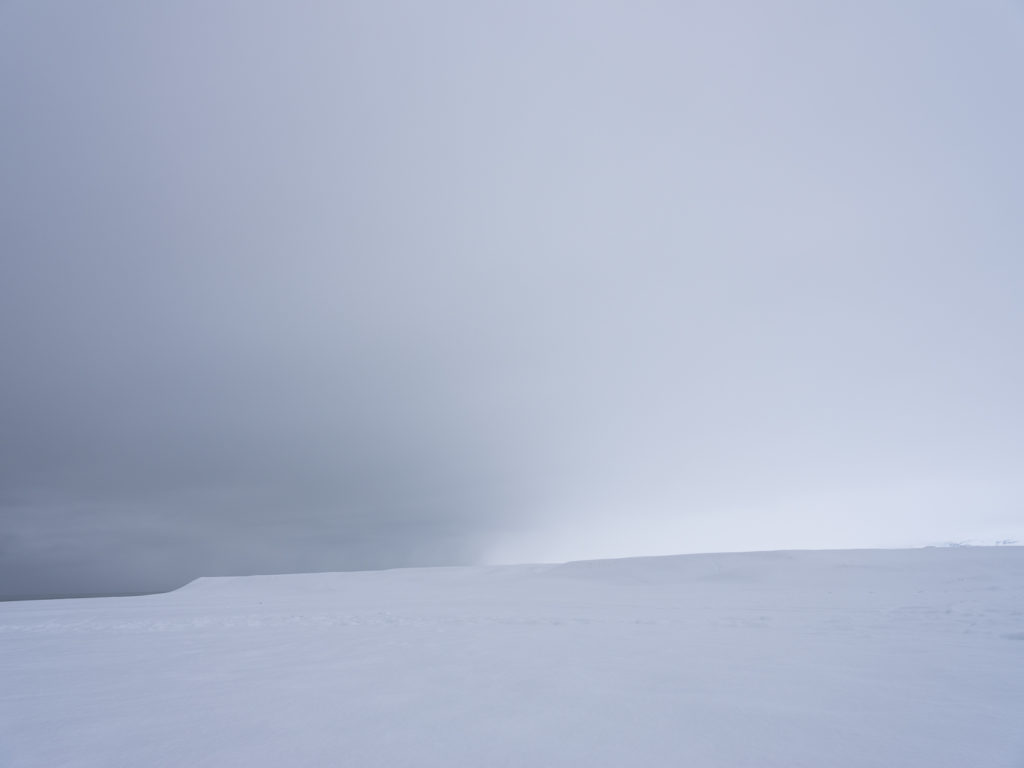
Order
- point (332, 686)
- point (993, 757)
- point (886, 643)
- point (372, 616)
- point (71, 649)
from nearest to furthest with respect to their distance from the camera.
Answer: point (993, 757)
point (332, 686)
point (886, 643)
point (71, 649)
point (372, 616)

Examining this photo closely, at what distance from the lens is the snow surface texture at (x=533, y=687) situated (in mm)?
3199

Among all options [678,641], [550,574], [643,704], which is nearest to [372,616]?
[678,641]

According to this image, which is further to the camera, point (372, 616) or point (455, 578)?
point (455, 578)

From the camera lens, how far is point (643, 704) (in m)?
4.08

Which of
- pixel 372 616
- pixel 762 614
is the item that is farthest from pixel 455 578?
pixel 762 614

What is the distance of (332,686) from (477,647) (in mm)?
2292

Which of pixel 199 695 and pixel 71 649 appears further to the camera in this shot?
pixel 71 649

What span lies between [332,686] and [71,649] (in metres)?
4.66

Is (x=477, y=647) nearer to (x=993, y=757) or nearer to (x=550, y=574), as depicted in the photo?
(x=993, y=757)

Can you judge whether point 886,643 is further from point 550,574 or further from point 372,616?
point 550,574

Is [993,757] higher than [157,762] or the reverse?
the reverse

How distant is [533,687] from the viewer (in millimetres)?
4648

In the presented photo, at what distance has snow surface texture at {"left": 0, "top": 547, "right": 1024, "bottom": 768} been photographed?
3.20 meters

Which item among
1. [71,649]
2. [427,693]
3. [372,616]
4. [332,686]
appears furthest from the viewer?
[372,616]
